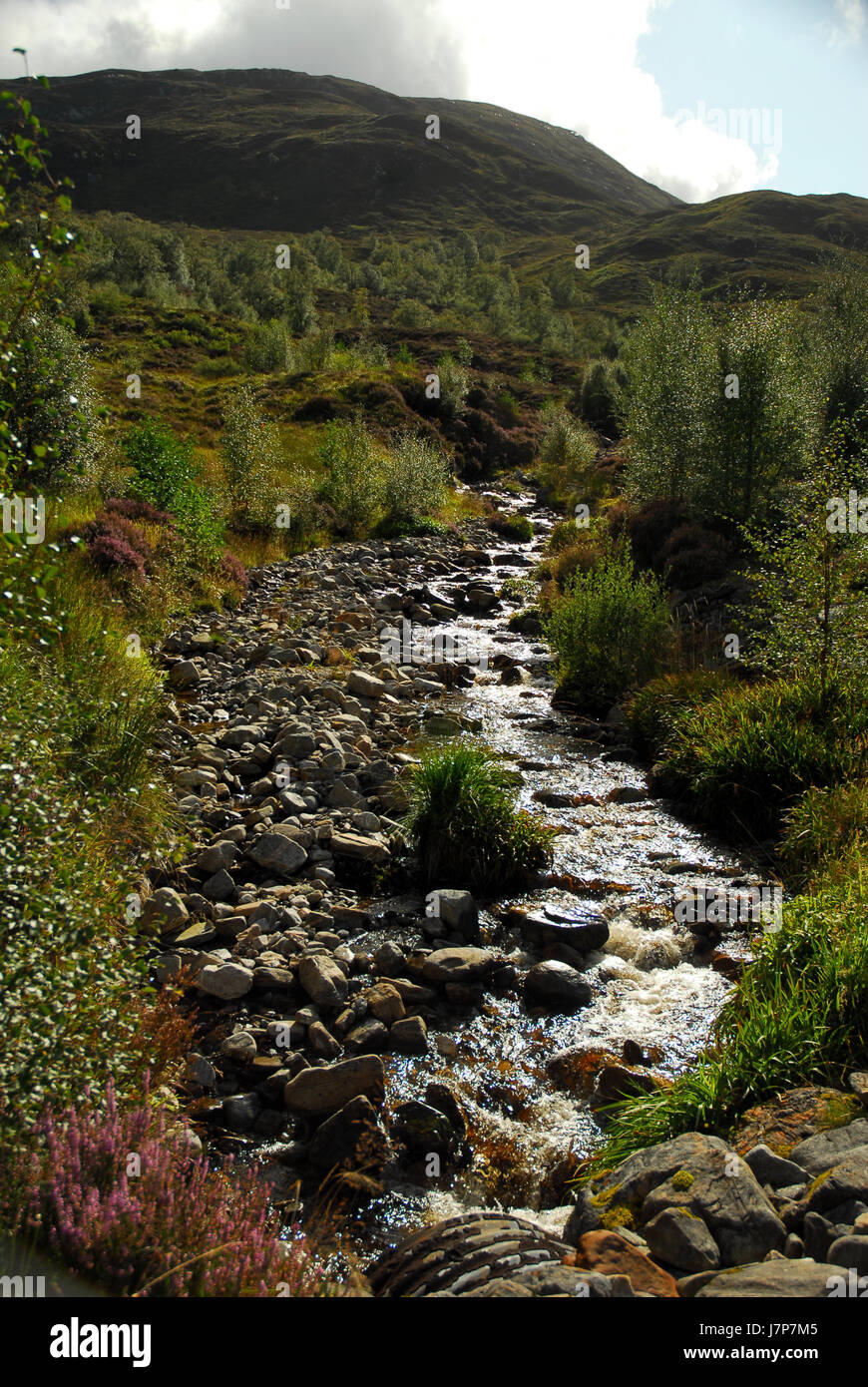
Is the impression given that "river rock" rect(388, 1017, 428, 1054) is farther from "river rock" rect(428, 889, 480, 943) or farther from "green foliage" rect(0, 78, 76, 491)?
"green foliage" rect(0, 78, 76, 491)

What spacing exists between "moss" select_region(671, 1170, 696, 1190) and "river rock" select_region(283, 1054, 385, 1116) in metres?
1.84

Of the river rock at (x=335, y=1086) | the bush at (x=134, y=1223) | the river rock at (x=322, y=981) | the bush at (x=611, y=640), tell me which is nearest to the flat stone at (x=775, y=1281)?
the bush at (x=134, y=1223)

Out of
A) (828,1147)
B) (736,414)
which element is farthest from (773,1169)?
(736,414)

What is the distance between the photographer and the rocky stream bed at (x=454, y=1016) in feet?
10.4

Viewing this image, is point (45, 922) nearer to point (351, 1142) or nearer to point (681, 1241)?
point (351, 1142)

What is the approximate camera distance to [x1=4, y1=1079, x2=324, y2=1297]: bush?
2.33 m

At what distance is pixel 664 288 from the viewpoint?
24906mm

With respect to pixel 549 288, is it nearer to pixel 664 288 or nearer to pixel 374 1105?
pixel 664 288

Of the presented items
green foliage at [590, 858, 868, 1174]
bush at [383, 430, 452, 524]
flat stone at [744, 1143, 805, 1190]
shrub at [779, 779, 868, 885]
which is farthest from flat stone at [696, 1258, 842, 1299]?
bush at [383, 430, 452, 524]

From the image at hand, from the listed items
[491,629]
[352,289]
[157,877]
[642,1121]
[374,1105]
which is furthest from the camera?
[352,289]

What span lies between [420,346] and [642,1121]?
54.2 metres

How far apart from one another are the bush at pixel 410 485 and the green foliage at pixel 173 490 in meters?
9.47
